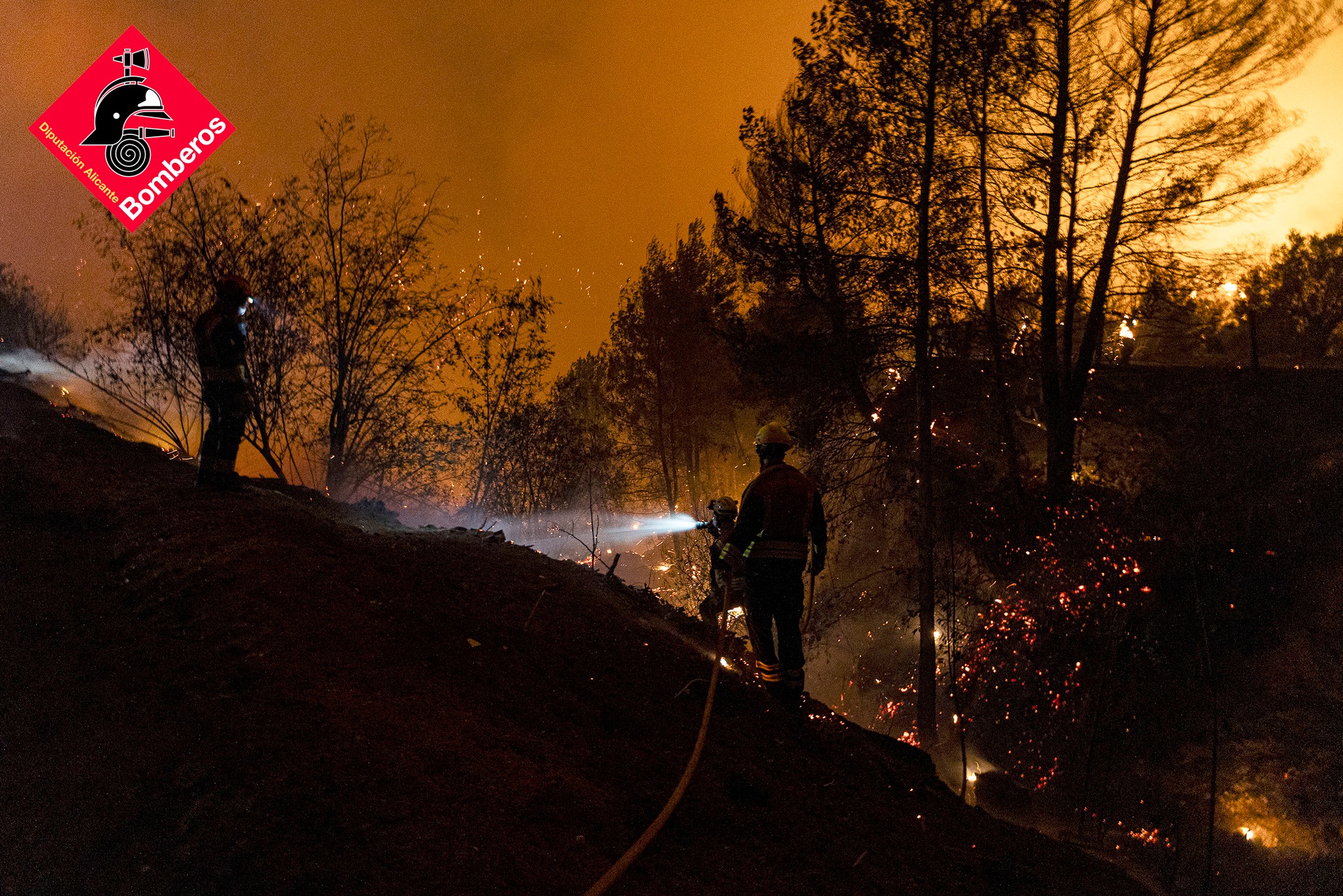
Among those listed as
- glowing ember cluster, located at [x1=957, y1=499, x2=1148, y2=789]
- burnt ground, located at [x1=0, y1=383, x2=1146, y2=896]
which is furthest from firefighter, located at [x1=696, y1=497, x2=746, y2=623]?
glowing ember cluster, located at [x1=957, y1=499, x2=1148, y2=789]

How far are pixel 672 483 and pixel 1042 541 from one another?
23545mm

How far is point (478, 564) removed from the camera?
7262mm

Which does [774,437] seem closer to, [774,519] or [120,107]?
[774,519]

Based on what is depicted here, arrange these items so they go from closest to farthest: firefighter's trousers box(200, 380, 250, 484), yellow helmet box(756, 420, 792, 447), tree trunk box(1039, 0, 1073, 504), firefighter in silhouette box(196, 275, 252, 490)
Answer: yellow helmet box(756, 420, 792, 447), firefighter's trousers box(200, 380, 250, 484), firefighter in silhouette box(196, 275, 252, 490), tree trunk box(1039, 0, 1073, 504)

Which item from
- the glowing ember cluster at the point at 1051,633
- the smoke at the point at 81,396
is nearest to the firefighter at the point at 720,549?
the glowing ember cluster at the point at 1051,633

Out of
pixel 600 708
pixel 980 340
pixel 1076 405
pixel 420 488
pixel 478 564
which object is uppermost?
pixel 980 340

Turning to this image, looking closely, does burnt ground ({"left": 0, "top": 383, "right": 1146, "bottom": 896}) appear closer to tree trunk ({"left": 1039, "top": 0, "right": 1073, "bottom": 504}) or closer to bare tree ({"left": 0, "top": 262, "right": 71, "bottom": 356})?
tree trunk ({"left": 1039, "top": 0, "right": 1073, "bottom": 504})

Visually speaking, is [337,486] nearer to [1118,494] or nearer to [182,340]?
[182,340]

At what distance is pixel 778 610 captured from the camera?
6.95m

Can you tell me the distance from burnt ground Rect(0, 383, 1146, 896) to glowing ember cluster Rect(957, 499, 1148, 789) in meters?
5.41

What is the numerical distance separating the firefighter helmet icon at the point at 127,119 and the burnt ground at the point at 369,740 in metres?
6.08

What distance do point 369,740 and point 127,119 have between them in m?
11.7

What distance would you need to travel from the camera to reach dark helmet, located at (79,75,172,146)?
1109 centimetres

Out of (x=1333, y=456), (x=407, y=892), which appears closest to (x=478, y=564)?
(x=407, y=892)
